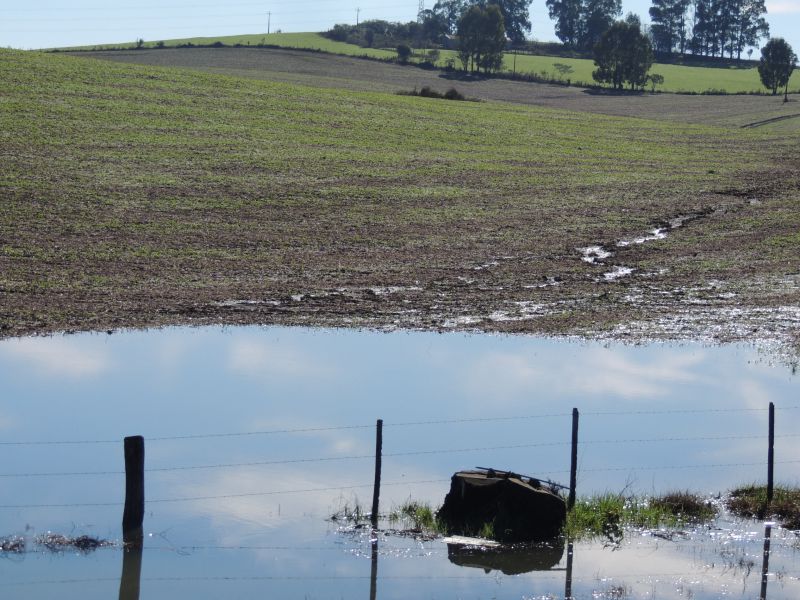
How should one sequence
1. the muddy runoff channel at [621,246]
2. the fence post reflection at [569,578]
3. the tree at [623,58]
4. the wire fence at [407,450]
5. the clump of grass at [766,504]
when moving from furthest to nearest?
the tree at [623,58] → the muddy runoff channel at [621,246] → the wire fence at [407,450] → the clump of grass at [766,504] → the fence post reflection at [569,578]

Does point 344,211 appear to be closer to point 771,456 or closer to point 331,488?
point 331,488

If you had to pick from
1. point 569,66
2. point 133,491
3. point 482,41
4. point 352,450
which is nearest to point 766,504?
point 352,450

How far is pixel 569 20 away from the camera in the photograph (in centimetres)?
17950

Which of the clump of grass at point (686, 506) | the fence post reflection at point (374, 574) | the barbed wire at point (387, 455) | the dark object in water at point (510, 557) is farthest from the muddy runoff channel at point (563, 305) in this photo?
the fence post reflection at point (374, 574)

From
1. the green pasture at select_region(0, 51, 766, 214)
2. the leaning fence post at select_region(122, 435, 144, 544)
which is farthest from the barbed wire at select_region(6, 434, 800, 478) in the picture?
the green pasture at select_region(0, 51, 766, 214)

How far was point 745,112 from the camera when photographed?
3393 inches

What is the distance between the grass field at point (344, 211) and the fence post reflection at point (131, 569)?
10403mm

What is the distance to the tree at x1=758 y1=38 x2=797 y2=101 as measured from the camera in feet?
351

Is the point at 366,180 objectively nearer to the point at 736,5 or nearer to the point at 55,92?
the point at 55,92

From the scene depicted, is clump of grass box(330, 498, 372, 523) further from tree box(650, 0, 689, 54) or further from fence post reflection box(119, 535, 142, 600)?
tree box(650, 0, 689, 54)

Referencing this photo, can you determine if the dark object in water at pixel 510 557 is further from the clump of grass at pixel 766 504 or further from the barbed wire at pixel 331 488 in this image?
the clump of grass at pixel 766 504

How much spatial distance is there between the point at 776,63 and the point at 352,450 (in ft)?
333

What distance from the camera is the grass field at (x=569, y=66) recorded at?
393ft

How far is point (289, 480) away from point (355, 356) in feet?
22.7
